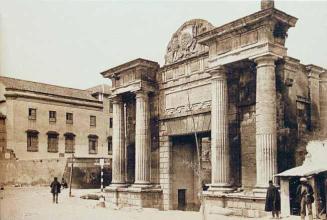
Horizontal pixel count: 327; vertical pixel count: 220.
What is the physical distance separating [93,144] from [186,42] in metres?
24.8

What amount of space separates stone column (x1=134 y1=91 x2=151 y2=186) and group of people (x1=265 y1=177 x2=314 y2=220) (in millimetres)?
6646

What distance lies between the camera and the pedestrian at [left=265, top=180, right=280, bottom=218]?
35.9 ft

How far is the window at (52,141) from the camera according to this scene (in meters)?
35.2

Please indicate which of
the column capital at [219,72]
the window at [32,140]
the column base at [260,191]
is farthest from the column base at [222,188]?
the window at [32,140]

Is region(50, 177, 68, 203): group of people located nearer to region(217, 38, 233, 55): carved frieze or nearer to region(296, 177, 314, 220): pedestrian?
region(217, 38, 233, 55): carved frieze

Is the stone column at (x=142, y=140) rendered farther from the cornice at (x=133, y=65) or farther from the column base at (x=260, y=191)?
the column base at (x=260, y=191)

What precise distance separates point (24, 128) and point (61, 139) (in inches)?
151

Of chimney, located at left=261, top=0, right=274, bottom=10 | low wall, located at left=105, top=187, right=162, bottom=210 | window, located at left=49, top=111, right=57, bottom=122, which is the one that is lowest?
low wall, located at left=105, top=187, right=162, bottom=210

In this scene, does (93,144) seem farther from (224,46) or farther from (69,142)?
(224,46)

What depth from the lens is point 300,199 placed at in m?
9.91

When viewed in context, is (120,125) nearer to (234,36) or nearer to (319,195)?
(234,36)

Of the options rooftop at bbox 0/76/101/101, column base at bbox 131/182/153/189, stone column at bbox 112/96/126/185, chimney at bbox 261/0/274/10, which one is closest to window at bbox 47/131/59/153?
rooftop at bbox 0/76/101/101

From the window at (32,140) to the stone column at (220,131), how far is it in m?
23.4

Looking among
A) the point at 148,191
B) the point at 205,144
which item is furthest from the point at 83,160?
the point at 148,191
